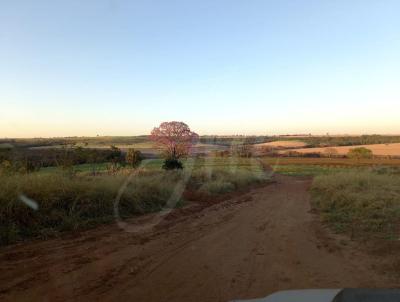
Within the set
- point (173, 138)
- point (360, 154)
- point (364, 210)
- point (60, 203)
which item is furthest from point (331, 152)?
point (60, 203)

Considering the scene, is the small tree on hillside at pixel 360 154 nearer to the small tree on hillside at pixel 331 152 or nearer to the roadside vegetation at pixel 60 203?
the small tree on hillside at pixel 331 152

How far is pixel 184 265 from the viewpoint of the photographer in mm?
6852

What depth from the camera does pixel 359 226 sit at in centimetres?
1058

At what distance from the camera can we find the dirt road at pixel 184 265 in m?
5.51

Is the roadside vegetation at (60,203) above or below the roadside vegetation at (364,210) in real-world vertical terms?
above

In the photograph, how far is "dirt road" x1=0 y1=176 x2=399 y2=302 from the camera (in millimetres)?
5508

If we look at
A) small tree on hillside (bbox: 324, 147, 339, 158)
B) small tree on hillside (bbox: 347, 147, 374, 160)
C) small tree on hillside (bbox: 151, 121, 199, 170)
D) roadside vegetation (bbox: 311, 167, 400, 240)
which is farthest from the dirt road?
small tree on hillside (bbox: 324, 147, 339, 158)

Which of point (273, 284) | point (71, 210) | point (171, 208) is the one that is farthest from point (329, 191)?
point (273, 284)

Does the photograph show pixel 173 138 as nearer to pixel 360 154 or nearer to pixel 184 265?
pixel 184 265

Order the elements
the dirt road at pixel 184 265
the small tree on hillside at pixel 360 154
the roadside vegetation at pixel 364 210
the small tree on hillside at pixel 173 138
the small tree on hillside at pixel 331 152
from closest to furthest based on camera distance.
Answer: the dirt road at pixel 184 265 → the roadside vegetation at pixel 364 210 → the small tree on hillside at pixel 173 138 → the small tree on hillside at pixel 360 154 → the small tree on hillside at pixel 331 152

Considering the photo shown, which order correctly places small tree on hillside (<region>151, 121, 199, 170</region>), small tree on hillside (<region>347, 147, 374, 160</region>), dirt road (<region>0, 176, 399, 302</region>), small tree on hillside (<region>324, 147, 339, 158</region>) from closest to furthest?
dirt road (<region>0, 176, 399, 302</region>)
small tree on hillside (<region>151, 121, 199, 170</region>)
small tree on hillside (<region>347, 147, 374, 160</region>)
small tree on hillside (<region>324, 147, 339, 158</region>)

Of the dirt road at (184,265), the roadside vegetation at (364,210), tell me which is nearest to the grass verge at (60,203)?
the dirt road at (184,265)

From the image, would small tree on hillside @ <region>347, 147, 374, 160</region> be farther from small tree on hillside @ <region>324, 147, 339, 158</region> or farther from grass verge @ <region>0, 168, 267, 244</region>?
grass verge @ <region>0, 168, 267, 244</region>

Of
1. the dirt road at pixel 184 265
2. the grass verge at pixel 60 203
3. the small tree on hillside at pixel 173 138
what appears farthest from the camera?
the small tree on hillside at pixel 173 138
